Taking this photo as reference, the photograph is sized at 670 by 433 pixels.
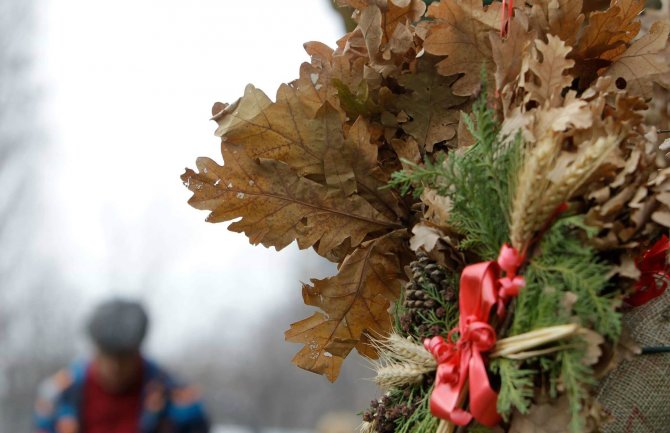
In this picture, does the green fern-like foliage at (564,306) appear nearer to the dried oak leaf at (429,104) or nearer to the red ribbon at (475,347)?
the red ribbon at (475,347)

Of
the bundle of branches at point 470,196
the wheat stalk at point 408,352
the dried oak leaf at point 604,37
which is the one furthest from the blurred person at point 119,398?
the dried oak leaf at point 604,37

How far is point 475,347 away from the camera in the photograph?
131 centimetres

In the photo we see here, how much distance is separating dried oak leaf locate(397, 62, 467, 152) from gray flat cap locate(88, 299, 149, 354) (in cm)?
263

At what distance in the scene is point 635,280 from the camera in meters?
1.26

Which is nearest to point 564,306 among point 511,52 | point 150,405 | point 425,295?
point 425,295

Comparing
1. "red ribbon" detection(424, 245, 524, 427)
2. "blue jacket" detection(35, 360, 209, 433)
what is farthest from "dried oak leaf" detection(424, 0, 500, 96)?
"blue jacket" detection(35, 360, 209, 433)

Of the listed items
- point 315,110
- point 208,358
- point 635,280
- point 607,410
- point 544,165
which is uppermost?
point 315,110

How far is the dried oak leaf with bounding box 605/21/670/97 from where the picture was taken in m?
1.49

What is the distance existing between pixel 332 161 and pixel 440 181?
0.22 m

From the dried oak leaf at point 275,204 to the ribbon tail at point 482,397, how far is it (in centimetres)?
38

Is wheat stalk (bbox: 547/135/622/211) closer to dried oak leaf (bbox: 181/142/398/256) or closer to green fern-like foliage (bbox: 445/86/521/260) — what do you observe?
green fern-like foliage (bbox: 445/86/521/260)

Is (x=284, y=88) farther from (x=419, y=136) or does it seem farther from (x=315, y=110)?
(x=419, y=136)

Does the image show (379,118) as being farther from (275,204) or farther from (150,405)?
(150,405)

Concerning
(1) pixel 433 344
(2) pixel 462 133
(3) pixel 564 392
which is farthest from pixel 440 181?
(3) pixel 564 392
